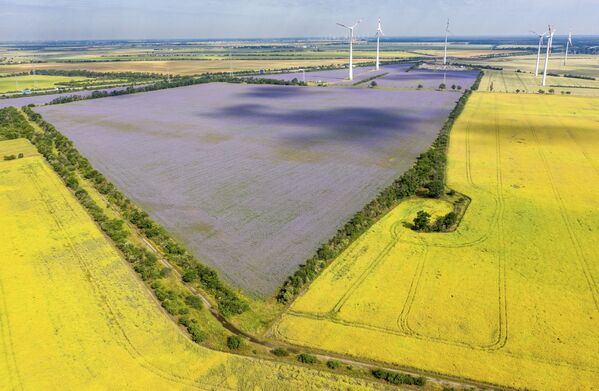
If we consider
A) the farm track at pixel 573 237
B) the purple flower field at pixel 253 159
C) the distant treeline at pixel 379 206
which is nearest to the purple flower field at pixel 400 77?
the purple flower field at pixel 253 159

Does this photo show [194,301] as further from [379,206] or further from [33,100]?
[33,100]

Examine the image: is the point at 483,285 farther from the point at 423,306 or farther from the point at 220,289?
the point at 220,289

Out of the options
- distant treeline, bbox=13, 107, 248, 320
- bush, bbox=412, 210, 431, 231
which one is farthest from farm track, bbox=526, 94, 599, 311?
distant treeline, bbox=13, 107, 248, 320

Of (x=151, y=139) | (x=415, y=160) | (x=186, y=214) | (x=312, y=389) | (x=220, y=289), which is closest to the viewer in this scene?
(x=312, y=389)

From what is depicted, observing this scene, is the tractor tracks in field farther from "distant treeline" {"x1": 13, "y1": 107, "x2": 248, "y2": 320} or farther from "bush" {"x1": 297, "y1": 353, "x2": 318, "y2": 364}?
"bush" {"x1": 297, "y1": 353, "x2": 318, "y2": 364}

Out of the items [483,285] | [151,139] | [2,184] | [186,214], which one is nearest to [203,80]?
[151,139]
